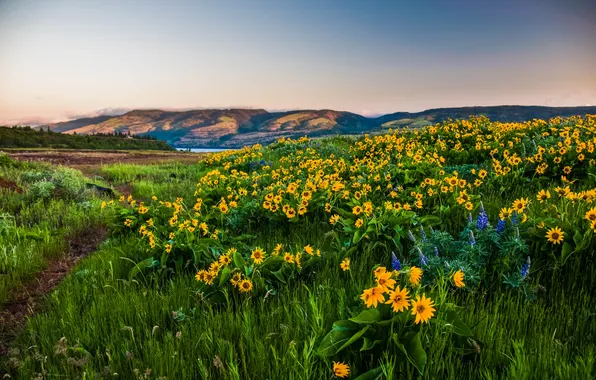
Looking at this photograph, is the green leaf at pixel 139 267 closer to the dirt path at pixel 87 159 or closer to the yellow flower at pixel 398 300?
the yellow flower at pixel 398 300

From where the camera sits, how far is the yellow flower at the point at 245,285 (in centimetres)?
303

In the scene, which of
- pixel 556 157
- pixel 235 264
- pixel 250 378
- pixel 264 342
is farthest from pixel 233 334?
pixel 556 157

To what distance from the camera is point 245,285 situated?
309cm

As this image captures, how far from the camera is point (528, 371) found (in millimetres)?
1761

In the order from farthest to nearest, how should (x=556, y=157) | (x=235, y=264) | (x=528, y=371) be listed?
(x=556, y=157) → (x=235, y=264) → (x=528, y=371)

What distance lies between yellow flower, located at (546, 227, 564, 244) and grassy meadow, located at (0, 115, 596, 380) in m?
0.01

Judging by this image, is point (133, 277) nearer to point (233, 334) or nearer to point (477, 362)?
point (233, 334)

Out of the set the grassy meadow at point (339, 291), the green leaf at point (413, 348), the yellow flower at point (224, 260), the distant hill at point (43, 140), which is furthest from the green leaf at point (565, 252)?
the distant hill at point (43, 140)

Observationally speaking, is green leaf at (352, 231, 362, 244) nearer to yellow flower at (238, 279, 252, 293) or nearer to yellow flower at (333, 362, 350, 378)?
yellow flower at (238, 279, 252, 293)

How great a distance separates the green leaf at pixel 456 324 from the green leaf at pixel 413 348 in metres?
0.23

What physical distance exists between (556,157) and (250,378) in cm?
625

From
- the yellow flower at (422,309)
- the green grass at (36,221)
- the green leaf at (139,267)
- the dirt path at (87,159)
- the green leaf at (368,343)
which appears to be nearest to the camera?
the yellow flower at (422,309)

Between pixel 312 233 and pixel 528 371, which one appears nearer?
pixel 528 371

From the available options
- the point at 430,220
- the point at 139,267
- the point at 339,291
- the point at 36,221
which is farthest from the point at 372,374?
the point at 36,221
